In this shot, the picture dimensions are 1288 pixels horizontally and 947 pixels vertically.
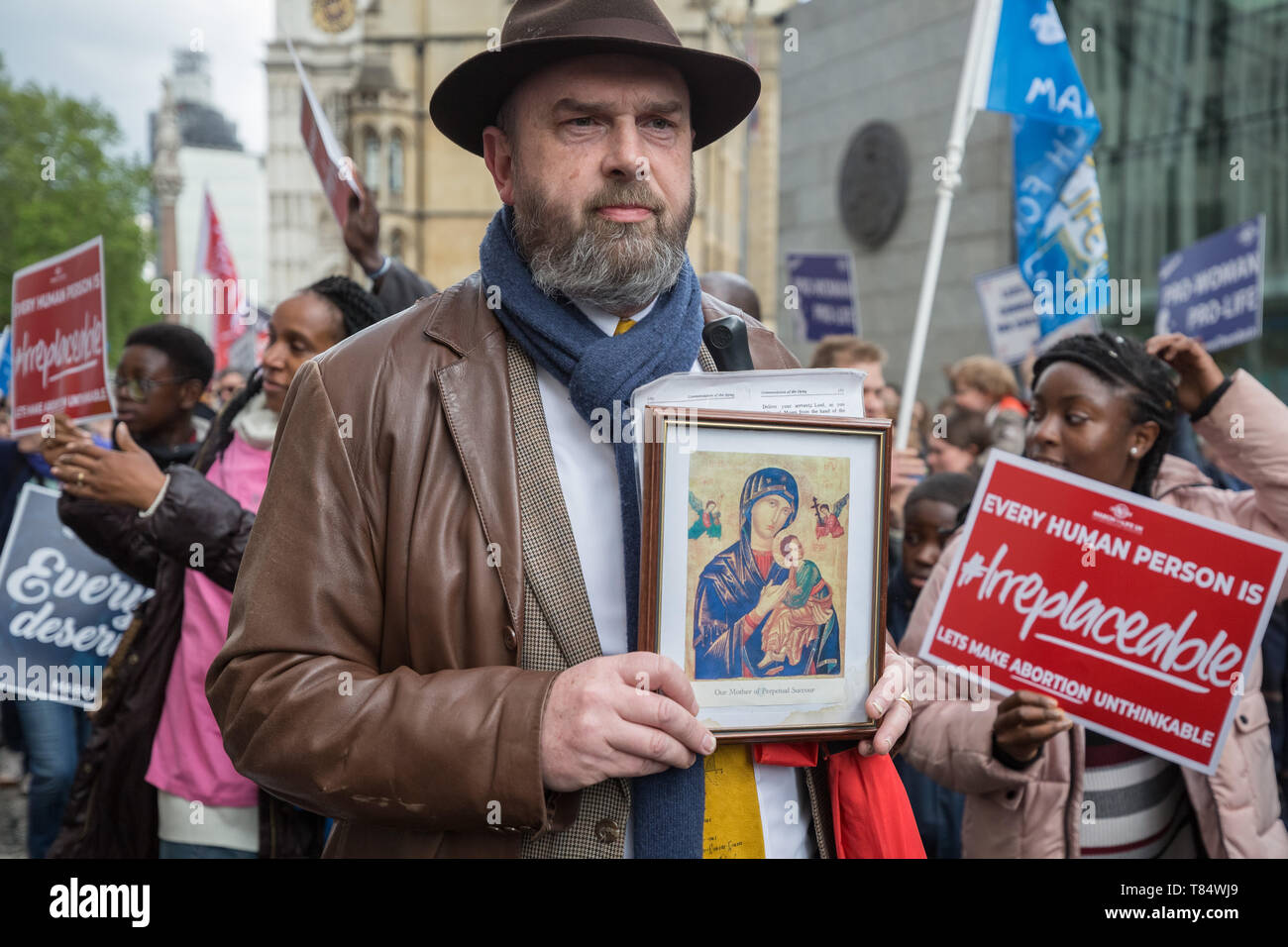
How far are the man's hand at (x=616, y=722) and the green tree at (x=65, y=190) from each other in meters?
35.6

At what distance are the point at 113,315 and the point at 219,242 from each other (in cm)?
3326

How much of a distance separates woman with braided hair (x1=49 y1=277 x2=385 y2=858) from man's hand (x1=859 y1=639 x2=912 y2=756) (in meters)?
1.99

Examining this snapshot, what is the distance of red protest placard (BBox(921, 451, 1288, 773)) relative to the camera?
106 inches

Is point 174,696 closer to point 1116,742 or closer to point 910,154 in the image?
point 1116,742

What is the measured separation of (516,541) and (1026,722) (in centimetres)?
146

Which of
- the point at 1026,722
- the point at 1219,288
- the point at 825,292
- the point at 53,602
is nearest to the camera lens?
the point at 1026,722

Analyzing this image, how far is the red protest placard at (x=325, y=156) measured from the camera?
14.6ft

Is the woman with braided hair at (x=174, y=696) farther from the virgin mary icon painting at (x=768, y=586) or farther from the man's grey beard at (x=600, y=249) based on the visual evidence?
the virgin mary icon painting at (x=768, y=586)

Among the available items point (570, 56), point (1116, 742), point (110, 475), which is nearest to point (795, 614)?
point (570, 56)

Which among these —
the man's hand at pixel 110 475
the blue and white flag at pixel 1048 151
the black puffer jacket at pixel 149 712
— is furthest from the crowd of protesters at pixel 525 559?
the blue and white flag at pixel 1048 151

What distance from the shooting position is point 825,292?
31.7 feet

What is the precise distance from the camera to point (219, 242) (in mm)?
10828
